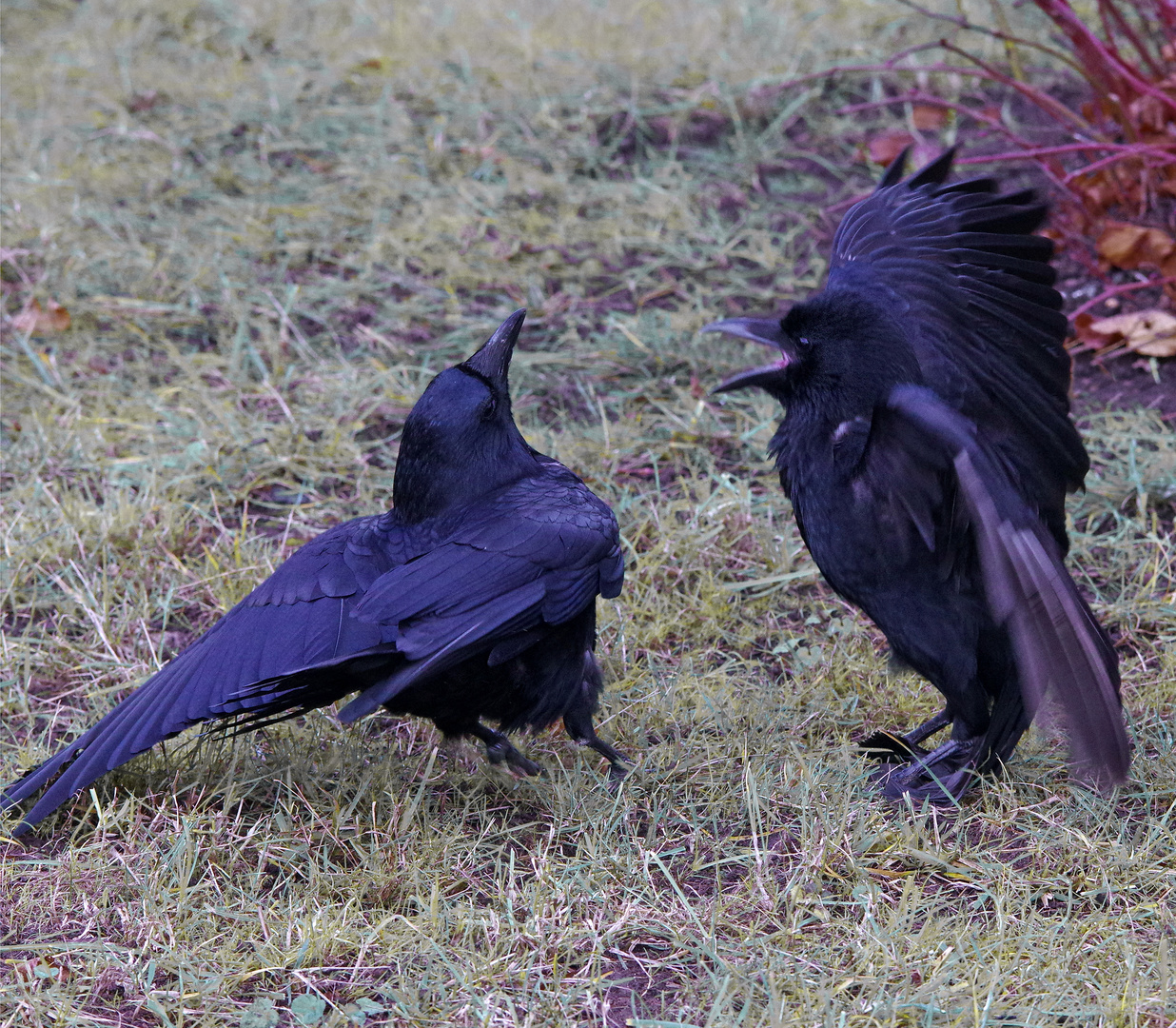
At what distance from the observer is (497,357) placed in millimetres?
3207

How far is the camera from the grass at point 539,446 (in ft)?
8.03

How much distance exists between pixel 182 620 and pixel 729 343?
2163mm

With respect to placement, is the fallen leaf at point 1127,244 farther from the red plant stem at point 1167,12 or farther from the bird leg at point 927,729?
the bird leg at point 927,729

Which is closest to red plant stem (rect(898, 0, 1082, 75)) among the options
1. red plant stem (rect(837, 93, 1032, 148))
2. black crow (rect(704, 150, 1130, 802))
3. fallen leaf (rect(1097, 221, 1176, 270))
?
red plant stem (rect(837, 93, 1032, 148))

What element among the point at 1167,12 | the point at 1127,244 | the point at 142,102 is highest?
the point at 142,102

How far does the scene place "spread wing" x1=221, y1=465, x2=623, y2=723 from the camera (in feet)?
8.84

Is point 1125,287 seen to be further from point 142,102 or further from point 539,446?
point 142,102

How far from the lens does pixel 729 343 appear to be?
476 centimetres

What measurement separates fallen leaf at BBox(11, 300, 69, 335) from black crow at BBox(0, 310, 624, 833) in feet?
7.73

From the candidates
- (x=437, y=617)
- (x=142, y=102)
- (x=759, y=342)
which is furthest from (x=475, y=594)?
(x=142, y=102)

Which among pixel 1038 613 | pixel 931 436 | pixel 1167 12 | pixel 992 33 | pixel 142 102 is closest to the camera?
pixel 1038 613

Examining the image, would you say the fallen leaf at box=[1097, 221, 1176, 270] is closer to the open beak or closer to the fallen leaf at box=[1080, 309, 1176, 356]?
the fallen leaf at box=[1080, 309, 1176, 356]

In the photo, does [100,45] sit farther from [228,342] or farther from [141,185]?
[228,342]

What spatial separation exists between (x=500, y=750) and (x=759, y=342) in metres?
1.15
